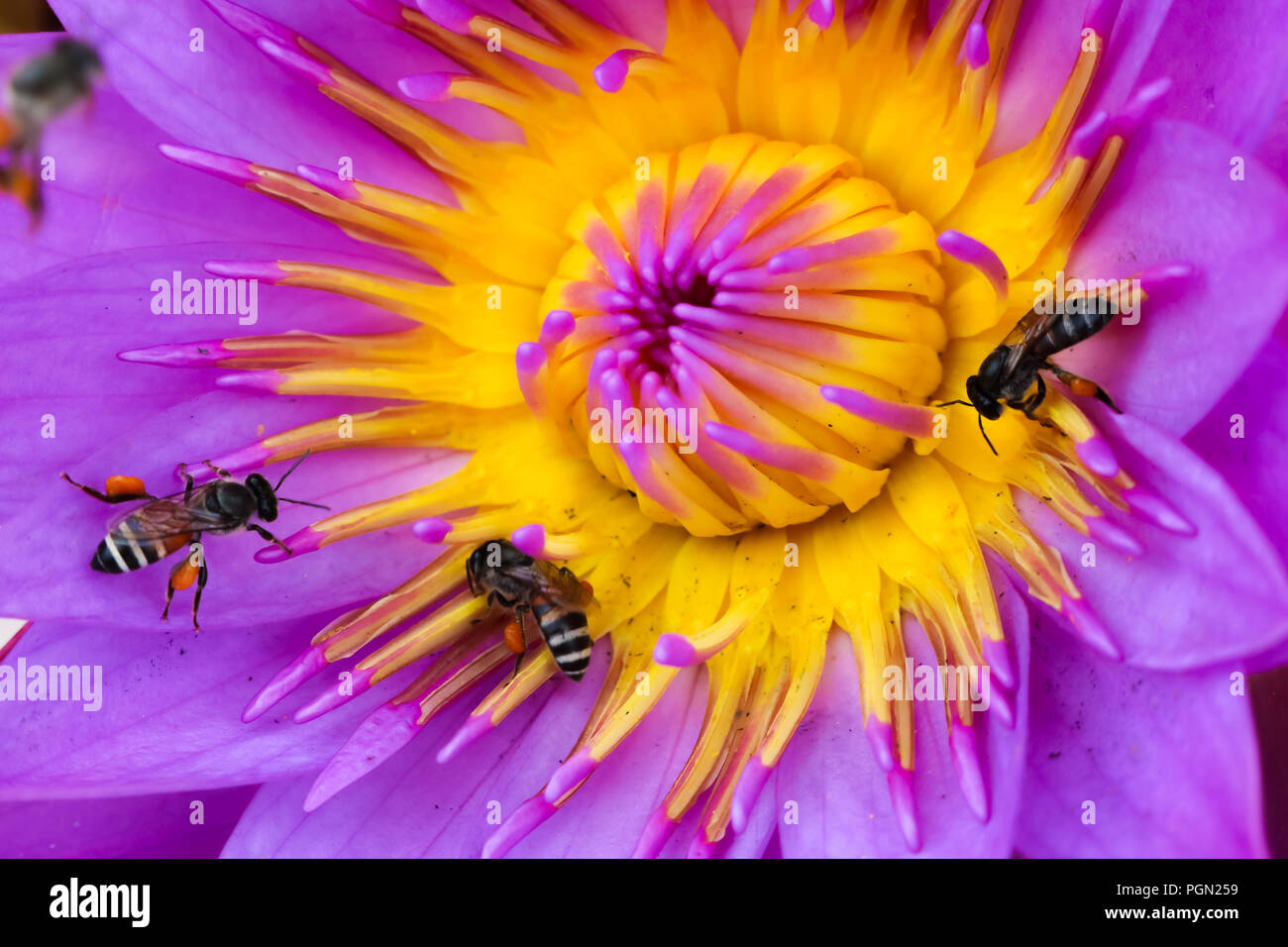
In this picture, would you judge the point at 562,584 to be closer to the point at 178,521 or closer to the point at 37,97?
the point at 178,521

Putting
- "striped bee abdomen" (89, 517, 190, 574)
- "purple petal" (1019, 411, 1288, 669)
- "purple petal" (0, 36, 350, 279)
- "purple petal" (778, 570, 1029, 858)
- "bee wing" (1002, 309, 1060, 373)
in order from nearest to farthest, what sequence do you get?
1. "purple petal" (1019, 411, 1288, 669)
2. "purple petal" (778, 570, 1029, 858)
3. "bee wing" (1002, 309, 1060, 373)
4. "striped bee abdomen" (89, 517, 190, 574)
5. "purple petal" (0, 36, 350, 279)

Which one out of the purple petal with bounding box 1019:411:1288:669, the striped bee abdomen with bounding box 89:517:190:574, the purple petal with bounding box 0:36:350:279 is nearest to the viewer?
the purple petal with bounding box 1019:411:1288:669

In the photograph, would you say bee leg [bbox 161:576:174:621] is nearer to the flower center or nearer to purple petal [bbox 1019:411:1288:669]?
the flower center

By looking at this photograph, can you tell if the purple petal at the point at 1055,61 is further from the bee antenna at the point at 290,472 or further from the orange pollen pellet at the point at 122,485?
the orange pollen pellet at the point at 122,485

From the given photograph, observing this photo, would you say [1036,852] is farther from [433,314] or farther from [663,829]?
[433,314]

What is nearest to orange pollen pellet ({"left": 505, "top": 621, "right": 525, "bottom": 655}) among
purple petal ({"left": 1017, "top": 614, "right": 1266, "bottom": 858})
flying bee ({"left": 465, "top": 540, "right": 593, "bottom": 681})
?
flying bee ({"left": 465, "top": 540, "right": 593, "bottom": 681})

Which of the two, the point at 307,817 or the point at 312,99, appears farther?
the point at 312,99

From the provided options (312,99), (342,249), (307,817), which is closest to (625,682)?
(307,817)

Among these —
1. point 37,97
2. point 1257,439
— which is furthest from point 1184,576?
point 37,97

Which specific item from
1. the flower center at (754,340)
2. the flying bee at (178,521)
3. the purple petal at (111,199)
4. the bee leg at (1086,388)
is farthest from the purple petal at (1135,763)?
the purple petal at (111,199)
